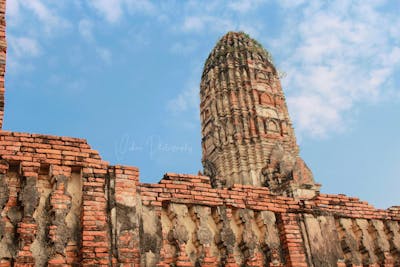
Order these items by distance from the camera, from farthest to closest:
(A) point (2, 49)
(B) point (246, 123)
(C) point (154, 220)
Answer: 1. (B) point (246, 123)
2. (A) point (2, 49)
3. (C) point (154, 220)

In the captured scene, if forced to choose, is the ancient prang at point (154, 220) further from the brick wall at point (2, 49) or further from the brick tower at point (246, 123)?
the brick tower at point (246, 123)

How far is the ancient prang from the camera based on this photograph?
21.0ft

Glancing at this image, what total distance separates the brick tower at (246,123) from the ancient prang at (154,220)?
43.1ft

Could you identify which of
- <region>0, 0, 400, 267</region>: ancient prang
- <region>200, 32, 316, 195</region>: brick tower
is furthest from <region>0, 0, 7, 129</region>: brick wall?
<region>200, 32, 316, 195</region>: brick tower

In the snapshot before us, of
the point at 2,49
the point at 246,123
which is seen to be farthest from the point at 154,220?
the point at 246,123

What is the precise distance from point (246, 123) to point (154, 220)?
797 inches

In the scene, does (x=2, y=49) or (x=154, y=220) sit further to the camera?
(x=2, y=49)

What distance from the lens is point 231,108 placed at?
27.8 m

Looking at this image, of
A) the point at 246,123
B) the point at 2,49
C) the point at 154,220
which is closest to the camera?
the point at 154,220

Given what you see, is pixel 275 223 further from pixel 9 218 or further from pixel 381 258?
pixel 9 218

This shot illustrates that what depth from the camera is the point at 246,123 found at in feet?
88.8

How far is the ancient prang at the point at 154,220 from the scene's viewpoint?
6.39m

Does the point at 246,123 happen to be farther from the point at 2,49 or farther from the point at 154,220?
the point at 154,220

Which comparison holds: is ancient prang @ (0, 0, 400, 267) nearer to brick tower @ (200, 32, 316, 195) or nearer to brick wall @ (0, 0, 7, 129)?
brick wall @ (0, 0, 7, 129)
